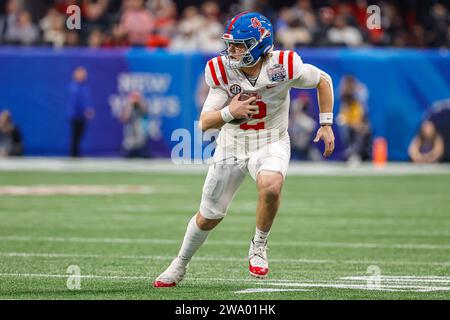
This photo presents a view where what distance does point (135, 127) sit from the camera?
23625 millimetres

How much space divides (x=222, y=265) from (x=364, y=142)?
1395 centimetres

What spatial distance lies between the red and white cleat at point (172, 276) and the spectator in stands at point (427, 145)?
15.0 meters

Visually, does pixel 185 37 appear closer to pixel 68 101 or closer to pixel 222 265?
pixel 68 101

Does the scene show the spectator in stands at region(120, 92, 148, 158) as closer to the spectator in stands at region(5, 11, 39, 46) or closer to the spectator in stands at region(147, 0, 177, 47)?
the spectator in stands at region(147, 0, 177, 47)

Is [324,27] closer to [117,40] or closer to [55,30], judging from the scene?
[117,40]

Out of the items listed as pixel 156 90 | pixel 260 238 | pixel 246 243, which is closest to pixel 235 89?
pixel 260 238

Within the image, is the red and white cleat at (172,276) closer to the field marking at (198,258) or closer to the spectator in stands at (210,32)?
the field marking at (198,258)

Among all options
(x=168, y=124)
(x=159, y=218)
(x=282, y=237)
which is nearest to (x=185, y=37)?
(x=168, y=124)

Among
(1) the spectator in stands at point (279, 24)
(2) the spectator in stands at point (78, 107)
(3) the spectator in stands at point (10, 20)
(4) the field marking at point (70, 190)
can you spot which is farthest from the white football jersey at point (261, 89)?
(3) the spectator in stands at point (10, 20)

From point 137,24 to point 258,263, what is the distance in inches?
662

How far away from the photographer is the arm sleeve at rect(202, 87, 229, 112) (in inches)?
317

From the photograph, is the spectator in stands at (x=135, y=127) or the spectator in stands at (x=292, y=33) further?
the spectator in stands at (x=135, y=127)

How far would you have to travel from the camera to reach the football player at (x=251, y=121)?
7.96 m

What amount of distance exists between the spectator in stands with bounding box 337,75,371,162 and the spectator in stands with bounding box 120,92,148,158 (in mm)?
3894
